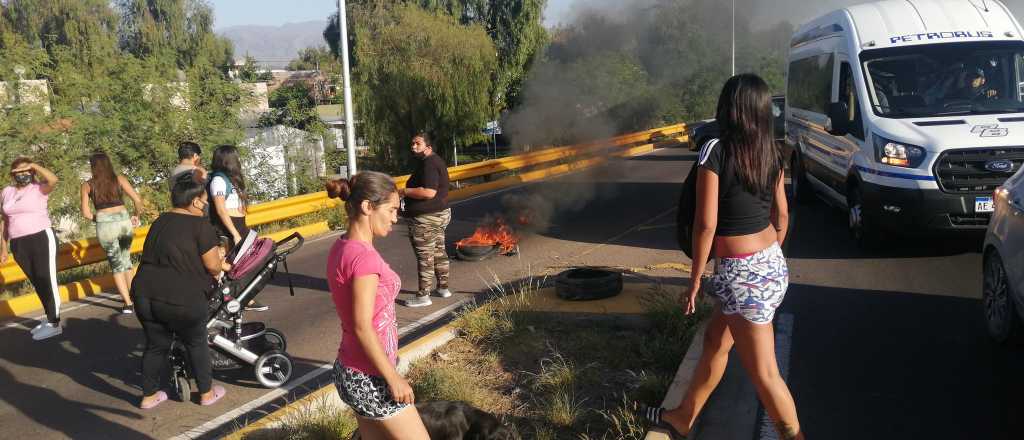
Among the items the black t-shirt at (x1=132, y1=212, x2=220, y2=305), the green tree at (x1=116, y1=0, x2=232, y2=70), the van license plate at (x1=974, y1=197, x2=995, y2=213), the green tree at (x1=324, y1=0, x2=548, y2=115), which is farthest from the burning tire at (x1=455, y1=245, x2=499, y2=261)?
the green tree at (x1=116, y1=0, x2=232, y2=70)

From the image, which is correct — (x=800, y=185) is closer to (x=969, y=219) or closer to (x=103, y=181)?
(x=969, y=219)

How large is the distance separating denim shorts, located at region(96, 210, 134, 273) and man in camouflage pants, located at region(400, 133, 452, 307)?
9.21 feet

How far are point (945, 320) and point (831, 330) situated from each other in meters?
0.99

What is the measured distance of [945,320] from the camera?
6230mm

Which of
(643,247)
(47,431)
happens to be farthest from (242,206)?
(643,247)

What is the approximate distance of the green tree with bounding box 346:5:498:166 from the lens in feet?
100

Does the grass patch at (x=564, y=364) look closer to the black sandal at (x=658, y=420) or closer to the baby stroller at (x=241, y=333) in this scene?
the black sandal at (x=658, y=420)

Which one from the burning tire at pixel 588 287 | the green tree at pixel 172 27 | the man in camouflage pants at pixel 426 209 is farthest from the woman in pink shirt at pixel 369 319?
the green tree at pixel 172 27

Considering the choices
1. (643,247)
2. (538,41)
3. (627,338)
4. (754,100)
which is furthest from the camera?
(538,41)

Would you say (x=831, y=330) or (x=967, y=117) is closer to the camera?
(x=831, y=330)

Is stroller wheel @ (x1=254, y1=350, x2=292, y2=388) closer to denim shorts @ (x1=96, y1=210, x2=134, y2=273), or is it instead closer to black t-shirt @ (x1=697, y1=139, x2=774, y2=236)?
denim shorts @ (x1=96, y1=210, x2=134, y2=273)

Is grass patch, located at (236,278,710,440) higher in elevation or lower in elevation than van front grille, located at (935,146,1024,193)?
lower

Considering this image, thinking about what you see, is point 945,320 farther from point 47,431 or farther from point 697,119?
point 697,119

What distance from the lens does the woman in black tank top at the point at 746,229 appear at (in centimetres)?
358
